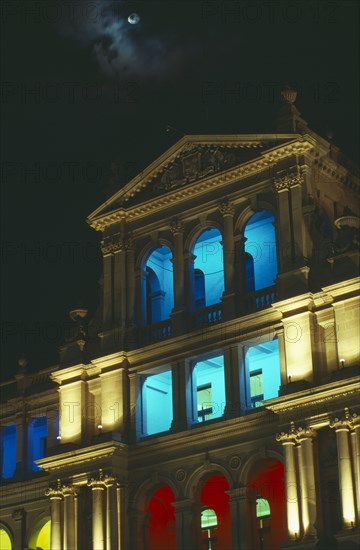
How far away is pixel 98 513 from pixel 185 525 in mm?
3856

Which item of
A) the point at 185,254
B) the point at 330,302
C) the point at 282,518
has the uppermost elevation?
the point at 185,254

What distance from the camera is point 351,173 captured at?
5956 cm

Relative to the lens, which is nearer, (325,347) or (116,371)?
(325,347)

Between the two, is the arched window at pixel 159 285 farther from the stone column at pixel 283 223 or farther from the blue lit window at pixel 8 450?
the blue lit window at pixel 8 450

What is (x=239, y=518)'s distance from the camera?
5406 centimetres

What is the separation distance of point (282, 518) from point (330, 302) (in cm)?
890

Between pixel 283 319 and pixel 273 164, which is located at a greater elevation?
pixel 273 164

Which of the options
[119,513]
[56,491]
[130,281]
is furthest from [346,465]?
[130,281]

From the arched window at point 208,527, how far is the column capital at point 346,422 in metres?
9.15

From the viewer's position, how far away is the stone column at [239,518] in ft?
176

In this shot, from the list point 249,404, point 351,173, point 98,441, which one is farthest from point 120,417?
point 351,173

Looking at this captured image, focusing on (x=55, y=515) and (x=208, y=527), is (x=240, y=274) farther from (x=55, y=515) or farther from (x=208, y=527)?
(x=55, y=515)

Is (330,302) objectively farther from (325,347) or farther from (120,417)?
(120,417)

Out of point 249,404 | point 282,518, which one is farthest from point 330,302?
point 282,518
